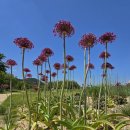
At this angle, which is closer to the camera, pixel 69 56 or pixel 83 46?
pixel 83 46

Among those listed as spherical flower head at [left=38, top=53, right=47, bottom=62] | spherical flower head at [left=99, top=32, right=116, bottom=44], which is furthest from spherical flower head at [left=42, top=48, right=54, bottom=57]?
spherical flower head at [left=99, top=32, right=116, bottom=44]

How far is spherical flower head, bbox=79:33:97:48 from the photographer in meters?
5.66

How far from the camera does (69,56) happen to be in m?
9.16

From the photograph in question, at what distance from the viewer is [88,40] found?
567cm

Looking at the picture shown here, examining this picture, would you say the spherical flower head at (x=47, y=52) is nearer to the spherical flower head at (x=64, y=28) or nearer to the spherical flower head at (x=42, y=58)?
the spherical flower head at (x=42, y=58)

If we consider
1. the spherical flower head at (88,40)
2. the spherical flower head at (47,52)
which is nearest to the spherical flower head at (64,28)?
the spherical flower head at (88,40)

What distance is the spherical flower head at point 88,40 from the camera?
18.6ft

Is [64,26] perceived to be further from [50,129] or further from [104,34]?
[50,129]

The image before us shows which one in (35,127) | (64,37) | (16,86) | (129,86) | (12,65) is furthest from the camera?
(16,86)

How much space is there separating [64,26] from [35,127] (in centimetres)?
321

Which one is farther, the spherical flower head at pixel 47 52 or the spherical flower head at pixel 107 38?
the spherical flower head at pixel 47 52

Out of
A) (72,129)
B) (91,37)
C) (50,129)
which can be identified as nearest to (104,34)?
(91,37)

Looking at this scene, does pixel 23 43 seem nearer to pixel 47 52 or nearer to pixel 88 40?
pixel 88 40

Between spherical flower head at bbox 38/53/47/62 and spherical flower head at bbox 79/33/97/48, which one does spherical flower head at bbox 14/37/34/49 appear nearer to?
spherical flower head at bbox 79/33/97/48
